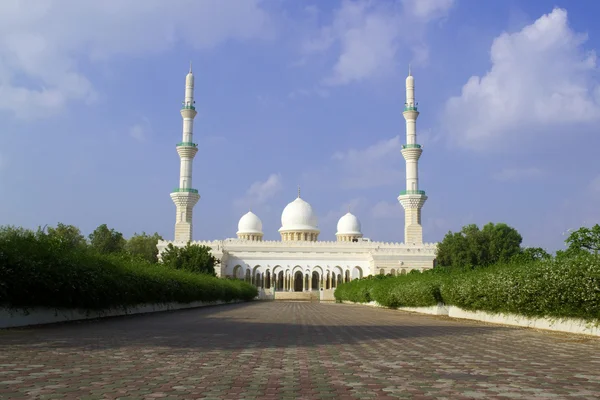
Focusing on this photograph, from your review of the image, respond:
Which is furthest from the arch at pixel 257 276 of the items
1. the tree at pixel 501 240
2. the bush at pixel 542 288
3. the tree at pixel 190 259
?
the bush at pixel 542 288

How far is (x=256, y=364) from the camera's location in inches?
225

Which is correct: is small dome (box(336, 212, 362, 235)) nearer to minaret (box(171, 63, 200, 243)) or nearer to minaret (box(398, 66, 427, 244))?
minaret (box(398, 66, 427, 244))

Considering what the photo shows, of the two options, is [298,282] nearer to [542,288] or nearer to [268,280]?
[268,280]

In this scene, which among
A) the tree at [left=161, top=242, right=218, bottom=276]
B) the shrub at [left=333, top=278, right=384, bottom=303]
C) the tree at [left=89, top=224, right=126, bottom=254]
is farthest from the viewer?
the tree at [left=89, top=224, right=126, bottom=254]

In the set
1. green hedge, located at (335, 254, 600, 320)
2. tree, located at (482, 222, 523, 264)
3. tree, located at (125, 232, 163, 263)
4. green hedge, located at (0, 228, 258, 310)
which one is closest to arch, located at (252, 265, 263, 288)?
tree, located at (125, 232, 163, 263)

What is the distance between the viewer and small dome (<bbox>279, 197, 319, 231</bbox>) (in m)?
66.1

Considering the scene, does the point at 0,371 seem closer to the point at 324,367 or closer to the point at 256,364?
the point at 256,364

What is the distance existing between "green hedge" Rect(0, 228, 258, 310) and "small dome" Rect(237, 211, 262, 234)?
50.2m

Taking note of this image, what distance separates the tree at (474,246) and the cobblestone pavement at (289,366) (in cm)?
4641

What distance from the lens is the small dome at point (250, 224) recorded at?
68188 millimetres

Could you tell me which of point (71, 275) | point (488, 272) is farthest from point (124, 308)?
point (488, 272)

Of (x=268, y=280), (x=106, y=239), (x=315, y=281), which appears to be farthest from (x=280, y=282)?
(x=106, y=239)

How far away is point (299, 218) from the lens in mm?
66250

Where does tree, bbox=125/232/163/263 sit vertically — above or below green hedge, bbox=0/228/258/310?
above
